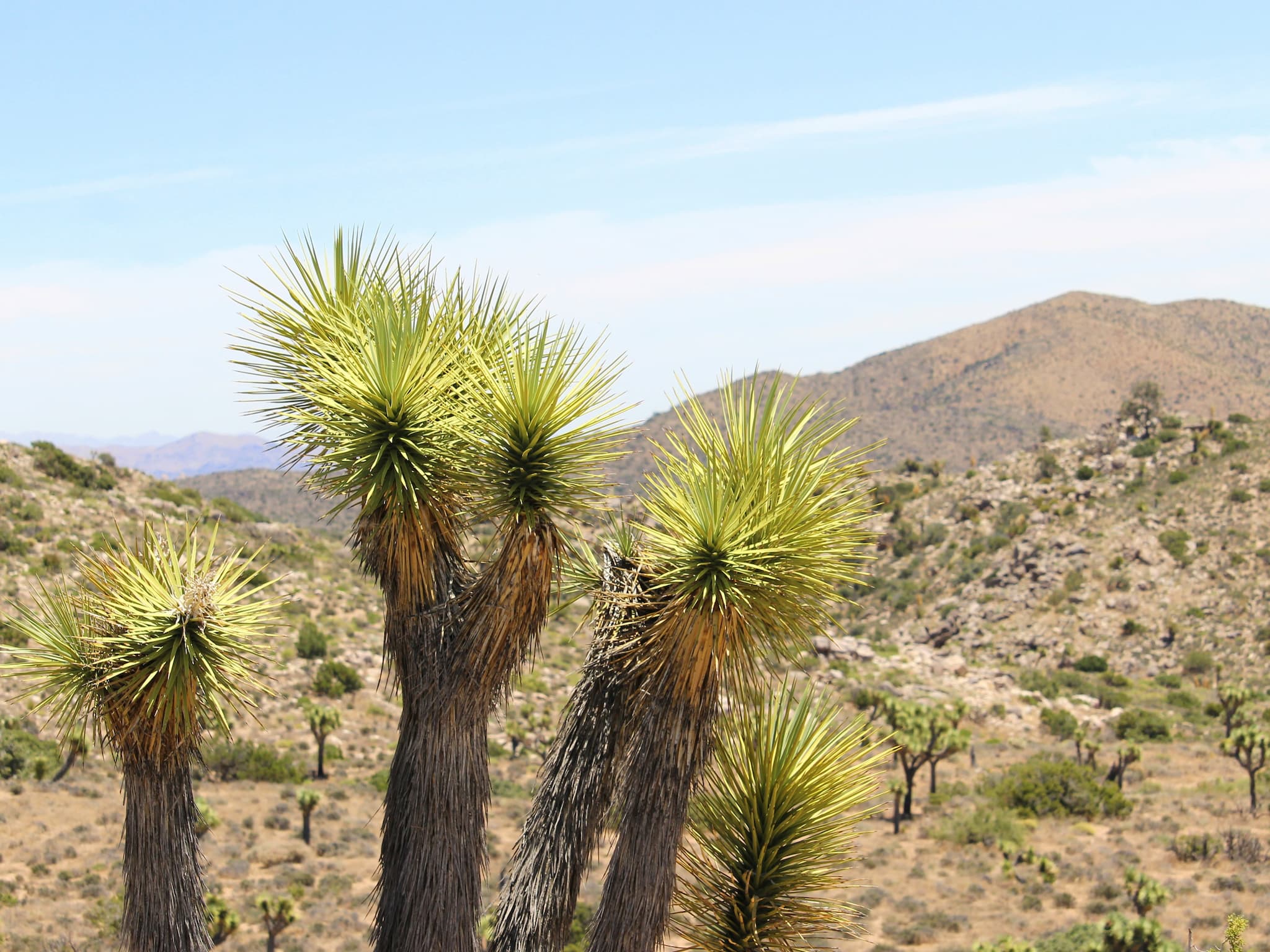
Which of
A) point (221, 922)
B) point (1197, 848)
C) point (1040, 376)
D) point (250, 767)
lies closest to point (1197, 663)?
point (1197, 848)

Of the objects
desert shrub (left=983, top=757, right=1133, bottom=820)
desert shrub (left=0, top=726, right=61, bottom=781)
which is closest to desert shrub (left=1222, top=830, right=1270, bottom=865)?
desert shrub (left=983, top=757, right=1133, bottom=820)

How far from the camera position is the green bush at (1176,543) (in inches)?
1615

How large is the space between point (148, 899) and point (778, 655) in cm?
438

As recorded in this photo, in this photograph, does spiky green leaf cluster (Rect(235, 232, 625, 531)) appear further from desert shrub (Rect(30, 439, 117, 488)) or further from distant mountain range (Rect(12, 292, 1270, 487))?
distant mountain range (Rect(12, 292, 1270, 487))

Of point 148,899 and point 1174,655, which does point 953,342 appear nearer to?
point 1174,655

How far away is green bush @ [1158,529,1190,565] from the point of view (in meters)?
41.0

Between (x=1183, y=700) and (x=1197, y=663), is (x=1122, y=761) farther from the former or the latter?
(x=1197, y=663)

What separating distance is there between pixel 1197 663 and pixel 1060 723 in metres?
8.01

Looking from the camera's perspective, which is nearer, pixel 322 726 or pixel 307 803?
pixel 307 803

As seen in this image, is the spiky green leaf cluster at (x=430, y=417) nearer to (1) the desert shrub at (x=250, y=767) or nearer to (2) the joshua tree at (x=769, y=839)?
(2) the joshua tree at (x=769, y=839)

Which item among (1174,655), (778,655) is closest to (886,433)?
(1174,655)

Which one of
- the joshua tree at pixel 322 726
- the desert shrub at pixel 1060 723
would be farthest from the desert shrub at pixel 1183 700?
the joshua tree at pixel 322 726

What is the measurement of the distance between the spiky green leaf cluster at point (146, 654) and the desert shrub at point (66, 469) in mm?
33418

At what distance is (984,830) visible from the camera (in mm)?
23234
